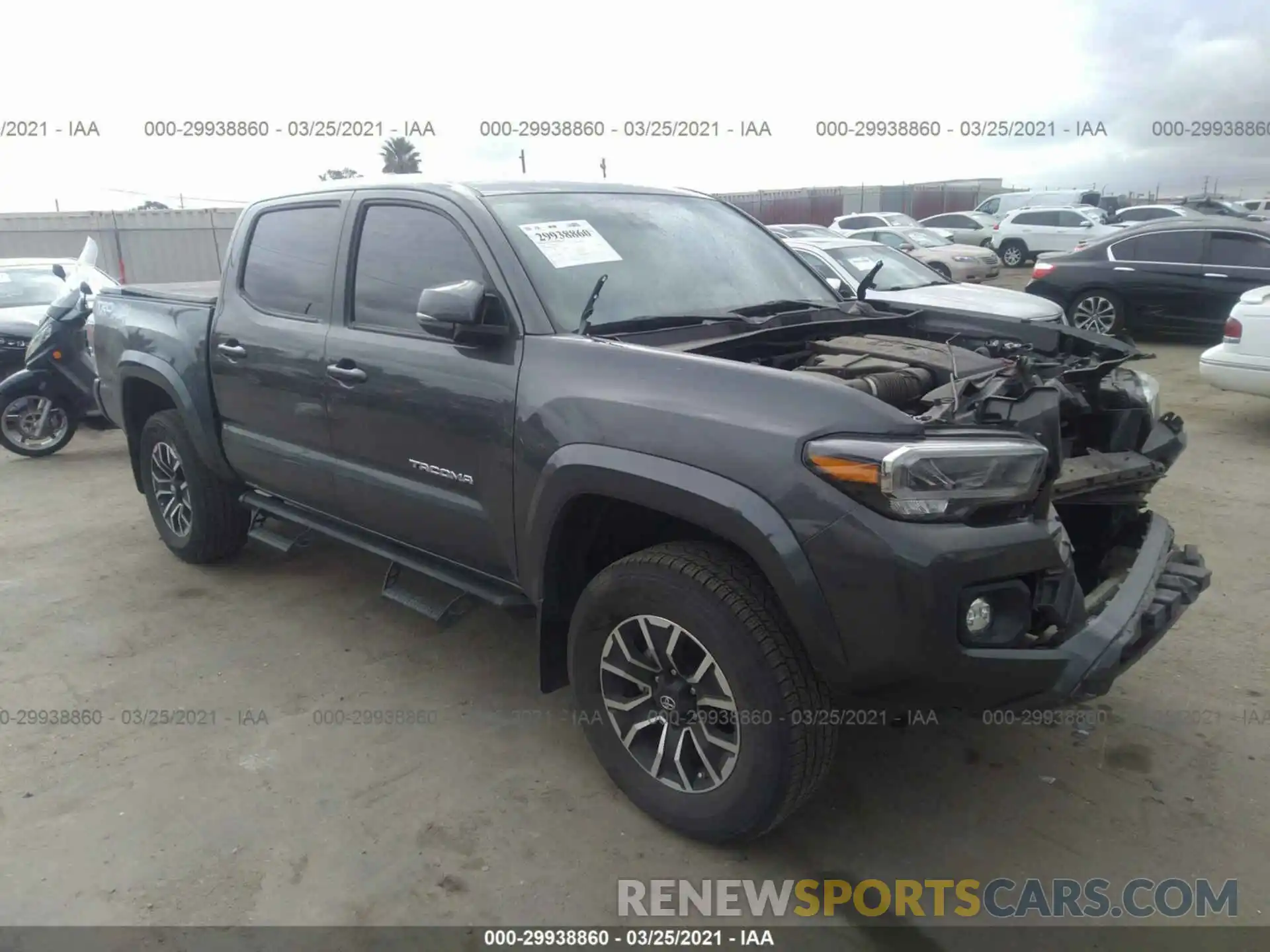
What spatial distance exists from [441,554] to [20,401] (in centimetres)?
635

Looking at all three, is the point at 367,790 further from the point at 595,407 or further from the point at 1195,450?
the point at 1195,450

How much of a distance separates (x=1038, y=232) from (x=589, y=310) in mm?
24420

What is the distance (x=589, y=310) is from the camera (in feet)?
10.4

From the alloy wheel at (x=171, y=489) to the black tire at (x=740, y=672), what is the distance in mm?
3173

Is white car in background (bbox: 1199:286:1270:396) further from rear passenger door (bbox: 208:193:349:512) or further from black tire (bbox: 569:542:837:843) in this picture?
rear passenger door (bbox: 208:193:349:512)

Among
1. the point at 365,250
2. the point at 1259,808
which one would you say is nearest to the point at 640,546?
the point at 365,250

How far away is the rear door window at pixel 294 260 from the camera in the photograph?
4004 millimetres

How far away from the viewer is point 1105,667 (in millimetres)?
2479

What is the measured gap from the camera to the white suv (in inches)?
947

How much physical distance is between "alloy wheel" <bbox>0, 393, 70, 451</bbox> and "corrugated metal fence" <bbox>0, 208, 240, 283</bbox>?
12.8 meters

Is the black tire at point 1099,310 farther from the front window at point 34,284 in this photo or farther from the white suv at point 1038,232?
the white suv at point 1038,232

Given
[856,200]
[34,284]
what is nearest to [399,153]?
[856,200]

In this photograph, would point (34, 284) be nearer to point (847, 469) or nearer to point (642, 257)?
point (642, 257)

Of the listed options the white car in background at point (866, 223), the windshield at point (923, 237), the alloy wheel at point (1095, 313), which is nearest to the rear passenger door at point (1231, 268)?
the alloy wheel at point (1095, 313)
